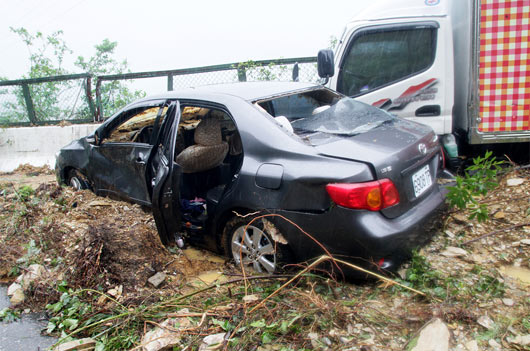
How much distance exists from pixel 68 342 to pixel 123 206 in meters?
1.79

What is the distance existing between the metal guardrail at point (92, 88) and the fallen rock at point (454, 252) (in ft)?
16.6

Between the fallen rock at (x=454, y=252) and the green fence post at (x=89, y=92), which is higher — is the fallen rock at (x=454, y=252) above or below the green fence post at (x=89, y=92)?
below

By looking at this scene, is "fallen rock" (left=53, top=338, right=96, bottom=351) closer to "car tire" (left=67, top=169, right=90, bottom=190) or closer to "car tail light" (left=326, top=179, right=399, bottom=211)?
"car tail light" (left=326, top=179, right=399, bottom=211)

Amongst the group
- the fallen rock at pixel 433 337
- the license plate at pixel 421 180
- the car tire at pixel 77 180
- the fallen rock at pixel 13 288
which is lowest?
the fallen rock at pixel 13 288

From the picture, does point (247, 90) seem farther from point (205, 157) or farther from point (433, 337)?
point (433, 337)

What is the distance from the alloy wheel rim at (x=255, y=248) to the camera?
308 cm

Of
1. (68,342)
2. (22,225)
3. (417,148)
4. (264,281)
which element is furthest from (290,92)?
(22,225)

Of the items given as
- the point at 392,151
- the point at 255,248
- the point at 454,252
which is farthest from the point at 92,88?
the point at 454,252

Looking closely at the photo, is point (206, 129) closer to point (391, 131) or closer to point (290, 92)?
point (290, 92)

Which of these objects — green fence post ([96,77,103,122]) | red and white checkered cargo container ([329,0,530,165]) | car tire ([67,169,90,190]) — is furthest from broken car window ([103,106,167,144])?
green fence post ([96,77,103,122])

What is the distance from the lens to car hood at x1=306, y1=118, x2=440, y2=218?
2715 mm

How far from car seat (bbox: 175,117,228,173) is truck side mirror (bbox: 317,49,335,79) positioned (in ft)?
4.98

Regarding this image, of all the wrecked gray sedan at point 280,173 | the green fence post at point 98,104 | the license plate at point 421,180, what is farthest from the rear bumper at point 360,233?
the green fence post at point 98,104

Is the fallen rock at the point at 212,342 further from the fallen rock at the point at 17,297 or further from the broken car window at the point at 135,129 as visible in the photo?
the broken car window at the point at 135,129
